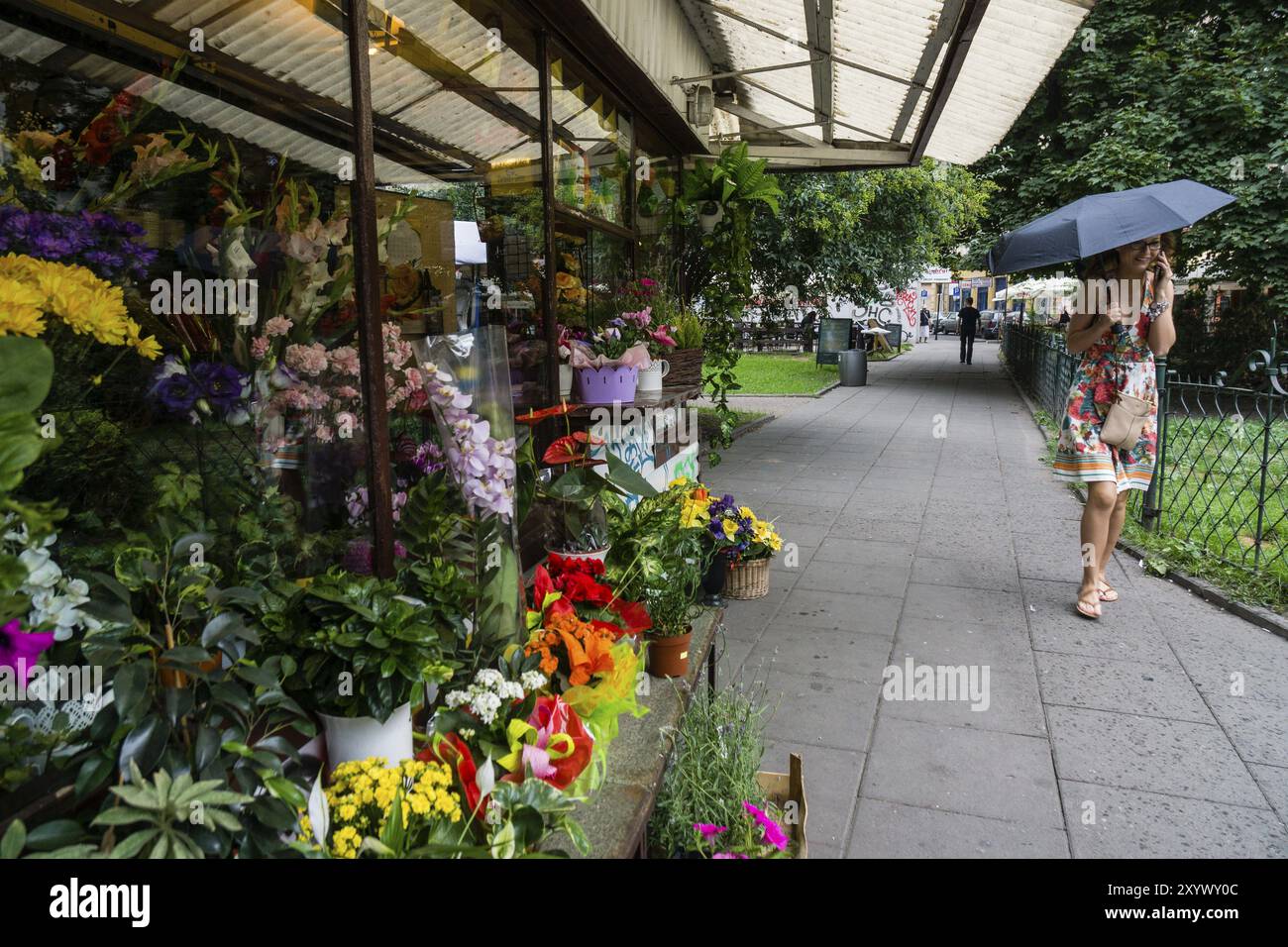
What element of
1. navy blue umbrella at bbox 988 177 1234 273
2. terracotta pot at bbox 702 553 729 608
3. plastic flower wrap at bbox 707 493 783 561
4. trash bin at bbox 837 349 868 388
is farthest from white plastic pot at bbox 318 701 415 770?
trash bin at bbox 837 349 868 388

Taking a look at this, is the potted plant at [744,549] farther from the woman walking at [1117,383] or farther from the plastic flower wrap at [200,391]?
the plastic flower wrap at [200,391]

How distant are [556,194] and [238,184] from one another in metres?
1.90

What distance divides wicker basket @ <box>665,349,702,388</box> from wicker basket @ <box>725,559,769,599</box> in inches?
44.6

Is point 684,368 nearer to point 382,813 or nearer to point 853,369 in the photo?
point 382,813

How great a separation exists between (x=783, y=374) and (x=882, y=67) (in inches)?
577

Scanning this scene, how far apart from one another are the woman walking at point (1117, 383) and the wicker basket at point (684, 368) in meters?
1.99

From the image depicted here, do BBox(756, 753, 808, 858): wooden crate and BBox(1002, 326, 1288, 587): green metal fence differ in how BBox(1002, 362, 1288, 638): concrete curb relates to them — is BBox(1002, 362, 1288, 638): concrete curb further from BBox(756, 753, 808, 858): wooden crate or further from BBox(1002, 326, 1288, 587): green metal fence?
BBox(756, 753, 808, 858): wooden crate

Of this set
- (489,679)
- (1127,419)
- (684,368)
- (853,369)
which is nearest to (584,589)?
(489,679)

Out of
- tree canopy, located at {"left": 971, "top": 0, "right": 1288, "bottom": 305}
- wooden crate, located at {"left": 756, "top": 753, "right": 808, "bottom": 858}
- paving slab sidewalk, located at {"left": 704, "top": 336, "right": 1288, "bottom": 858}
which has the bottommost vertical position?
paving slab sidewalk, located at {"left": 704, "top": 336, "right": 1288, "bottom": 858}

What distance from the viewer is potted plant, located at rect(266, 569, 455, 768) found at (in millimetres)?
1413

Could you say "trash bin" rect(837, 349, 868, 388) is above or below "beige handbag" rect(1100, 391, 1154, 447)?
above

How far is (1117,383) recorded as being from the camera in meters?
4.45

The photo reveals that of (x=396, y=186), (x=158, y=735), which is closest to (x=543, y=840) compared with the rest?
(x=158, y=735)
